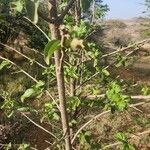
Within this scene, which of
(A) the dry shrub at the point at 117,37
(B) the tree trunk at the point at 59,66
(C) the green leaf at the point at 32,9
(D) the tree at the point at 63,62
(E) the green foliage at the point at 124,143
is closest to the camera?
(C) the green leaf at the point at 32,9

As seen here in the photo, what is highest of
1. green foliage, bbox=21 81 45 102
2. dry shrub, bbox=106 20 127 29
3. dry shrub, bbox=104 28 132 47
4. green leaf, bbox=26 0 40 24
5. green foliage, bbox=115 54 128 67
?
dry shrub, bbox=106 20 127 29

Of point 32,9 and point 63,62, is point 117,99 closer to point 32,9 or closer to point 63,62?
point 63,62

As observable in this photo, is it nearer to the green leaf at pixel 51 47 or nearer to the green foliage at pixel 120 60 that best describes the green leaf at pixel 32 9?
the green leaf at pixel 51 47

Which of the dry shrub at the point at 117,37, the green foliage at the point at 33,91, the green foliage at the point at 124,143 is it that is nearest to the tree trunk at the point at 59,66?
the green foliage at the point at 33,91

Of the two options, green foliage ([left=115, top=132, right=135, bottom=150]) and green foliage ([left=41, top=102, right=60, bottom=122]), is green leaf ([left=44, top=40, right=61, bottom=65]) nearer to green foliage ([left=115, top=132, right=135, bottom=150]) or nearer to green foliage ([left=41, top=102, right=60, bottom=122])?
green foliage ([left=115, top=132, right=135, bottom=150])

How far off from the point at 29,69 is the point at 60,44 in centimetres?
1359

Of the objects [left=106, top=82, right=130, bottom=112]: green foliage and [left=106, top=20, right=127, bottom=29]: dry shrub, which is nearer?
[left=106, top=82, right=130, bottom=112]: green foliage

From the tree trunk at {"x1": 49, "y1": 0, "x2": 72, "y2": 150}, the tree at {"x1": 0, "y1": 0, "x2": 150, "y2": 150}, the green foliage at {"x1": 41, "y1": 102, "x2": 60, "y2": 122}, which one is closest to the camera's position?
the tree at {"x1": 0, "y1": 0, "x2": 150, "y2": 150}

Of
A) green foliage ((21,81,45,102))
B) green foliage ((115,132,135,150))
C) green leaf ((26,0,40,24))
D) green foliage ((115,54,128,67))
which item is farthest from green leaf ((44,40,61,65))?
green foliage ((115,54,128,67))

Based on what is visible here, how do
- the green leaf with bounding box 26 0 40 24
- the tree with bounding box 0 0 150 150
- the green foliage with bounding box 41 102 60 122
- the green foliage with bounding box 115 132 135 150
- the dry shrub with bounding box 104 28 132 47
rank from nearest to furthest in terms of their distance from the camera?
the green leaf with bounding box 26 0 40 24, the tree with bounding box 0 0 150 150, the green foliage with bounding box 115 132 135 150, the green foliage with bounding box 41 102 60 122, the dry shrub with bounding box 104 28 132 47

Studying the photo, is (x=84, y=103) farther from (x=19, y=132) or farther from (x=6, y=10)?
(x=6, y=10)

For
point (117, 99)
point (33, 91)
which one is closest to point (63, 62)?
point (33, 91)

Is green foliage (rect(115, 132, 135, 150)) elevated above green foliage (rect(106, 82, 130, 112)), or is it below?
below

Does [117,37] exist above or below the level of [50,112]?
above
